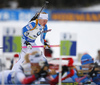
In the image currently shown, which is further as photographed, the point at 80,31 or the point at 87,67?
the point at 80,31

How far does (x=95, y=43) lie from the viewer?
17047 mm

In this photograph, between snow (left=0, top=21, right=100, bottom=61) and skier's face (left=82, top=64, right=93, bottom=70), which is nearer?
skier's face (left=82, top=64, right=93, bottom=70)

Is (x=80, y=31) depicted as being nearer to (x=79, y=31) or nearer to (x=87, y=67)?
(x=79, y=31)

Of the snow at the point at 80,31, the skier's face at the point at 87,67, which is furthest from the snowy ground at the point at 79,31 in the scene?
the skier's face at the point at 87,67

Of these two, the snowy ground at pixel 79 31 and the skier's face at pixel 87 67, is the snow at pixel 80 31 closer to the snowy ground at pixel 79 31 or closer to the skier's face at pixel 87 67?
the snowy ground at pixel 79 31

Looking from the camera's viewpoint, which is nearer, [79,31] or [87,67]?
[87,67]

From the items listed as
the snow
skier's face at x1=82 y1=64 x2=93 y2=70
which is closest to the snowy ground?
the snow

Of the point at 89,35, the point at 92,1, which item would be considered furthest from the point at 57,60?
the point at 92,1

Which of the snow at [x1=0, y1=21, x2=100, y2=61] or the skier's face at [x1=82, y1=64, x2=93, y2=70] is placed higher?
the snow at [x1=0, y1=21, x2=100, y2=61]

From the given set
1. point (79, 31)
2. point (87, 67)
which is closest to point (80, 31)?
point (79, 31)

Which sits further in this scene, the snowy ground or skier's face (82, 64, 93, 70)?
the snowy ground

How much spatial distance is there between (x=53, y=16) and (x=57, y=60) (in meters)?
16.3

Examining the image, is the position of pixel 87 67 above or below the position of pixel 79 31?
below

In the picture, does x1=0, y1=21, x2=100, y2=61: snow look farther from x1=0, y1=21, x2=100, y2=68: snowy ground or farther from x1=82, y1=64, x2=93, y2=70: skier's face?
x1=82, y1=64, x2=93, y2=70: skier's face
